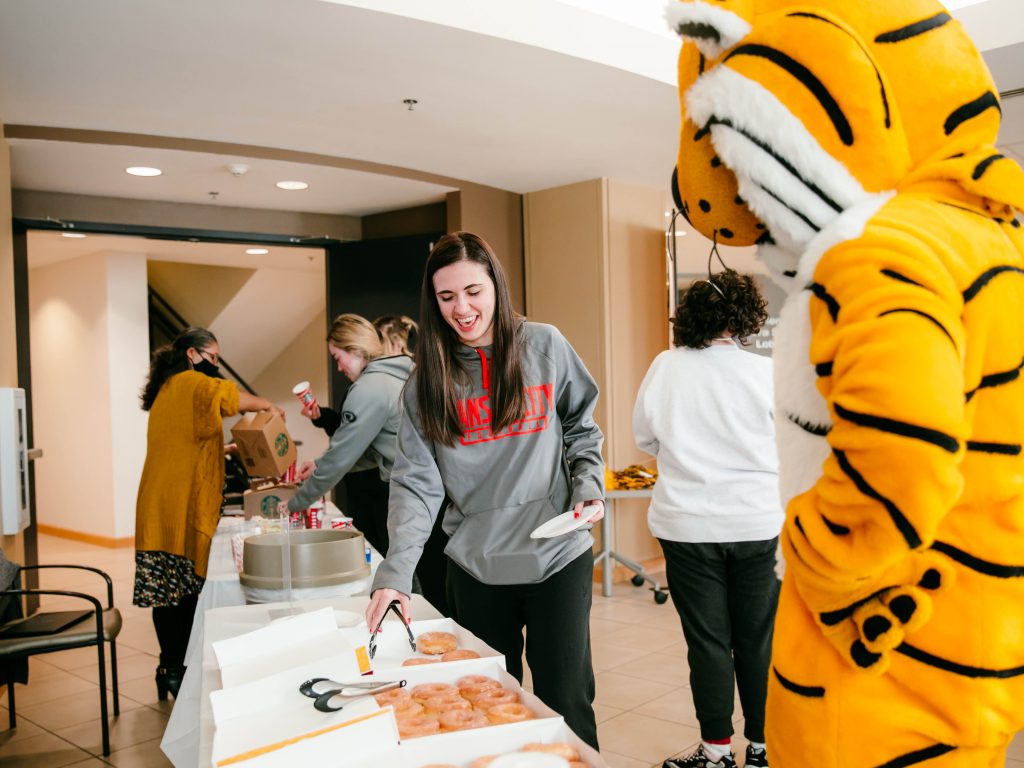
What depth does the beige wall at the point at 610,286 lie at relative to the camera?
5.50 m

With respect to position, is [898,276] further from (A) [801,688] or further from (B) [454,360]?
(B) [454,360]

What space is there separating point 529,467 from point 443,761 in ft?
2.94

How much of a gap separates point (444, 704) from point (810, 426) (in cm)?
64

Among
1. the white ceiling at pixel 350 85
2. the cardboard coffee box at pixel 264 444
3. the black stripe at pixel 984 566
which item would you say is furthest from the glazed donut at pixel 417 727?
the cardboard coffee box at pixel 264 444

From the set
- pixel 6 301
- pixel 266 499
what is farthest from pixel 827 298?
pixel 6 301

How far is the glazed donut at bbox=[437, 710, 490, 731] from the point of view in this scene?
45.8 inches

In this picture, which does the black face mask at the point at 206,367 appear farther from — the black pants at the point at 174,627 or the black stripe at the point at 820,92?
the black stripe at the point at 820,92

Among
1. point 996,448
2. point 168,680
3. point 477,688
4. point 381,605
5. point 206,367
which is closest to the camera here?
point 996,448

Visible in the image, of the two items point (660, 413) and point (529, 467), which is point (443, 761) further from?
point (660, 413)

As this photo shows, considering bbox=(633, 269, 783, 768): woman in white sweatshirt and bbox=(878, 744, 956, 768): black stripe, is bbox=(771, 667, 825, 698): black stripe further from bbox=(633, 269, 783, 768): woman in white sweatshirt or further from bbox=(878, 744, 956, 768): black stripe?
bbox=(633, 269, 783, 768): woman in white sweatshirt

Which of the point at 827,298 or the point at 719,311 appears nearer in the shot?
the point at 827,298

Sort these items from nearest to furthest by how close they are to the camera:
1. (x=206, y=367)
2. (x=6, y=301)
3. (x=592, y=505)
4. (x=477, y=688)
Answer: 1. (x=477, y=688)
2. (x=592, y=505)
3. (x=206, y=367)
4. (x=6, y=301)

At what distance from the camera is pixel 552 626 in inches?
76.3

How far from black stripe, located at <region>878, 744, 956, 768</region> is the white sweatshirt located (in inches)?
58.1
